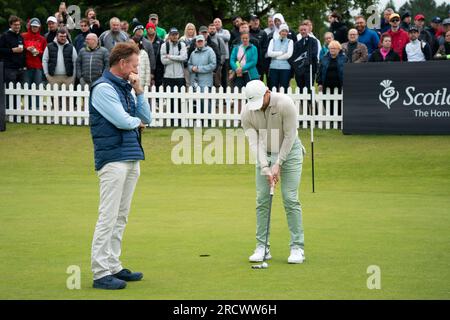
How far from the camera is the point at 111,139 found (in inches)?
387

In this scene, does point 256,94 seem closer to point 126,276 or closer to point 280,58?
point 126,276

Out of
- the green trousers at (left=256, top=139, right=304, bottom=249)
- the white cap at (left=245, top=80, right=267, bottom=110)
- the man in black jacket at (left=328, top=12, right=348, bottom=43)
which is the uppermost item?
the man in black jacket at (left=328, top=12, right=348, bottom=43)

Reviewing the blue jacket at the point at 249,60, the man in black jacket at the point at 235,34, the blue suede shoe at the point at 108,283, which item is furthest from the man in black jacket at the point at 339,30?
the blue suede shoe at the point at 108,283

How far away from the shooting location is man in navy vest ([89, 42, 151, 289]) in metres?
9.80

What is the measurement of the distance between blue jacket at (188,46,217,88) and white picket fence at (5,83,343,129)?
0.51 meters

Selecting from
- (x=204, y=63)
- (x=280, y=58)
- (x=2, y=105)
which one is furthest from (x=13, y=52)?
(x=280, y=58)

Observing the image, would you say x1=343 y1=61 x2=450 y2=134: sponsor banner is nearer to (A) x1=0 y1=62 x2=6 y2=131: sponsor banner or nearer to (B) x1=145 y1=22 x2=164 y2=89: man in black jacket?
(B) x1=145 y1=22 x2=164 y2=89: man in black jacket


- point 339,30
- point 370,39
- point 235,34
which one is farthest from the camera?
point 235,34

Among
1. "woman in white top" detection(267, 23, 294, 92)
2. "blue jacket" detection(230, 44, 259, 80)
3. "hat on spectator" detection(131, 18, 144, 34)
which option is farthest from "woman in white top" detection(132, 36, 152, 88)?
"woman in white top" detection(267, 23, 294, 92)

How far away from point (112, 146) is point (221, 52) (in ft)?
58.1

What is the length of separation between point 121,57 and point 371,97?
15456 millimetres

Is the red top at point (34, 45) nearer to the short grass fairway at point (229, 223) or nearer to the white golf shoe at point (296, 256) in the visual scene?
the short grass fairway at point (229, 223)

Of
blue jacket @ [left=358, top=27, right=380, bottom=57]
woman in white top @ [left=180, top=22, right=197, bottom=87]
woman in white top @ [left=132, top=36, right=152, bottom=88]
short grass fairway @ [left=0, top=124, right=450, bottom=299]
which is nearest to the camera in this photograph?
short grass fairway @ [left=0, top=124, right=450, bottom=299]
